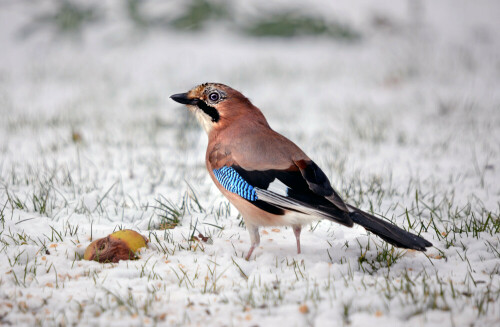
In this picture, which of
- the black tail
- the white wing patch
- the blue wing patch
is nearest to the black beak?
the blue wing patch

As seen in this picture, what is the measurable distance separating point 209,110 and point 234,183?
2.35ft

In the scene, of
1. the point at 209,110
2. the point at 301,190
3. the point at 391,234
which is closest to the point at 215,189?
the point at 209,110

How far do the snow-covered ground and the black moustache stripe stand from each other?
781mm

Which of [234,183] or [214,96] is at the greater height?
[214,96]

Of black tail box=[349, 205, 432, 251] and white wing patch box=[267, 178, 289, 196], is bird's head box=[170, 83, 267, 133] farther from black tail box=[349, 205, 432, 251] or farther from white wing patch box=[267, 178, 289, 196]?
black tail box=[349, 205, 432, 251]

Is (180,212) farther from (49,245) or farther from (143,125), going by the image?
(143,125)

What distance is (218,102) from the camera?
3.79 metres

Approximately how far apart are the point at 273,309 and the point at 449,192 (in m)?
2.83

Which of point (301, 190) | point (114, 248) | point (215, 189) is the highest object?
point (215, 189)

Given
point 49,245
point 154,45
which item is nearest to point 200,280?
point 49,245

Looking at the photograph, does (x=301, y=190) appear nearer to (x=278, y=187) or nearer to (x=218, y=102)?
(x=278, y=187)

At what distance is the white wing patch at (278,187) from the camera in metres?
3.18

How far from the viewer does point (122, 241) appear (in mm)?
3404

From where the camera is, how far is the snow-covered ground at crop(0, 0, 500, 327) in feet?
9.24
